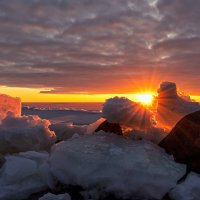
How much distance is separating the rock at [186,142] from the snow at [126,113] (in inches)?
27.6

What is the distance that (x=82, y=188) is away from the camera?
5031 mm

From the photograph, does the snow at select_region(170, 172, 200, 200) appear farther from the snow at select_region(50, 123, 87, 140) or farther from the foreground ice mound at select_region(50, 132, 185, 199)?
the snow at select_region(50, 123, 87, 140)

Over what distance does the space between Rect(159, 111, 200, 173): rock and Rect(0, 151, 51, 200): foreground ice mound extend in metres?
2.00

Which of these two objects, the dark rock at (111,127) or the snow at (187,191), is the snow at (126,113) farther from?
the snow at (187,191)

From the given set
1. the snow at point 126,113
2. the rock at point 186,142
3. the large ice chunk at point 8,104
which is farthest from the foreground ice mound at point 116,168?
the large ice chunk at point 8,104

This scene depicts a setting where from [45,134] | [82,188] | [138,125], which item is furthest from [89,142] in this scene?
[45,134]

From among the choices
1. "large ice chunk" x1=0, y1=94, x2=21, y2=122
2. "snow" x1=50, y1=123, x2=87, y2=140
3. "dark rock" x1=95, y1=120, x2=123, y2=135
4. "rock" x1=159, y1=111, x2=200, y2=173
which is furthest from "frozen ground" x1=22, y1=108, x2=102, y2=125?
"rock" x1=159, y1=111, x2=200, y2=173

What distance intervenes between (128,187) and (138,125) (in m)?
1.99

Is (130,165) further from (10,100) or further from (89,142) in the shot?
(10,100)

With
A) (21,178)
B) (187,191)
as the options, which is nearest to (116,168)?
(187,191)

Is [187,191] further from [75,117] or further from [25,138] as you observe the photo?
[75,117]

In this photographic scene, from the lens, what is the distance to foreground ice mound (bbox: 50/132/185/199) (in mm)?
4867

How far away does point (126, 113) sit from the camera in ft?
21.5

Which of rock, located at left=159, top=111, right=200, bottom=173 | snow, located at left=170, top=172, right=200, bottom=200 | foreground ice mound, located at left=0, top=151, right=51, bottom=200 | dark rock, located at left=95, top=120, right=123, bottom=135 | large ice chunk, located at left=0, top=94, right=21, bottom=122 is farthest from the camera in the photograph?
large ice chunk, located at left=0, top=94, right=21, bottom=122
